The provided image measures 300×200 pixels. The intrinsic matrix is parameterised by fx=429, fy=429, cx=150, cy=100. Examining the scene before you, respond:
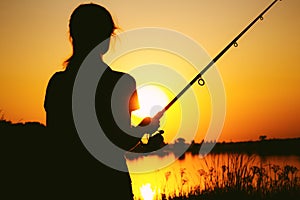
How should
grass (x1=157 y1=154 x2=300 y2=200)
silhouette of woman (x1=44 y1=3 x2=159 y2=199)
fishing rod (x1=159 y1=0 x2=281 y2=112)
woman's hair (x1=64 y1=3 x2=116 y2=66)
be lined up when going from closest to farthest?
silhouette of woman (x1=44 y1=3 x2=159 y2=199), woman's hair (x1=64 y1=3 x2=116 y2=66), fishing rod (x1=159 y1=0 x2=281 y2=112), grass (x1=157 y1=154 x2=300 y2=200)

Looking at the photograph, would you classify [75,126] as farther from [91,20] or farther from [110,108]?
[91,20]

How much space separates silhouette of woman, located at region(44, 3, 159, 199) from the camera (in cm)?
289

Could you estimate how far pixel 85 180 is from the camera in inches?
114

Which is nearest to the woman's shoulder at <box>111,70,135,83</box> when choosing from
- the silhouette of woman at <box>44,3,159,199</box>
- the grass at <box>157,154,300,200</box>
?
the silhouette of woman at <box>44,3,159,199</box>

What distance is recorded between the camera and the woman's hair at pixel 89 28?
300 cm

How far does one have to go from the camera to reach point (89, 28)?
2998mm

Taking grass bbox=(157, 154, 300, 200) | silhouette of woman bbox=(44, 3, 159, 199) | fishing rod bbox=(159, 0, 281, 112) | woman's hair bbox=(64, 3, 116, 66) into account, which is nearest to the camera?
silhouette of woman bbox=(44, 3, 159, 199)

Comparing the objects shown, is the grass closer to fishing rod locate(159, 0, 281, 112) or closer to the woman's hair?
fishing rod locate(159, 0, 281, 112)

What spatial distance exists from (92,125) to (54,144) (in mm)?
288

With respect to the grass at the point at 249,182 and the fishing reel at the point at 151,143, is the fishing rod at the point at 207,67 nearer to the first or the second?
the fishing reel at the point at 151,143

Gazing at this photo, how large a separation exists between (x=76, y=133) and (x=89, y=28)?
0.74 metres

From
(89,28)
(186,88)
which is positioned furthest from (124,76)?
(186,88)

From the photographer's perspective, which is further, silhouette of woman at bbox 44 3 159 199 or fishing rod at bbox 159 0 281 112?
fishing rod at bbox 159 0 281 112

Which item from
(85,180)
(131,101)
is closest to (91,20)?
(131,101)
